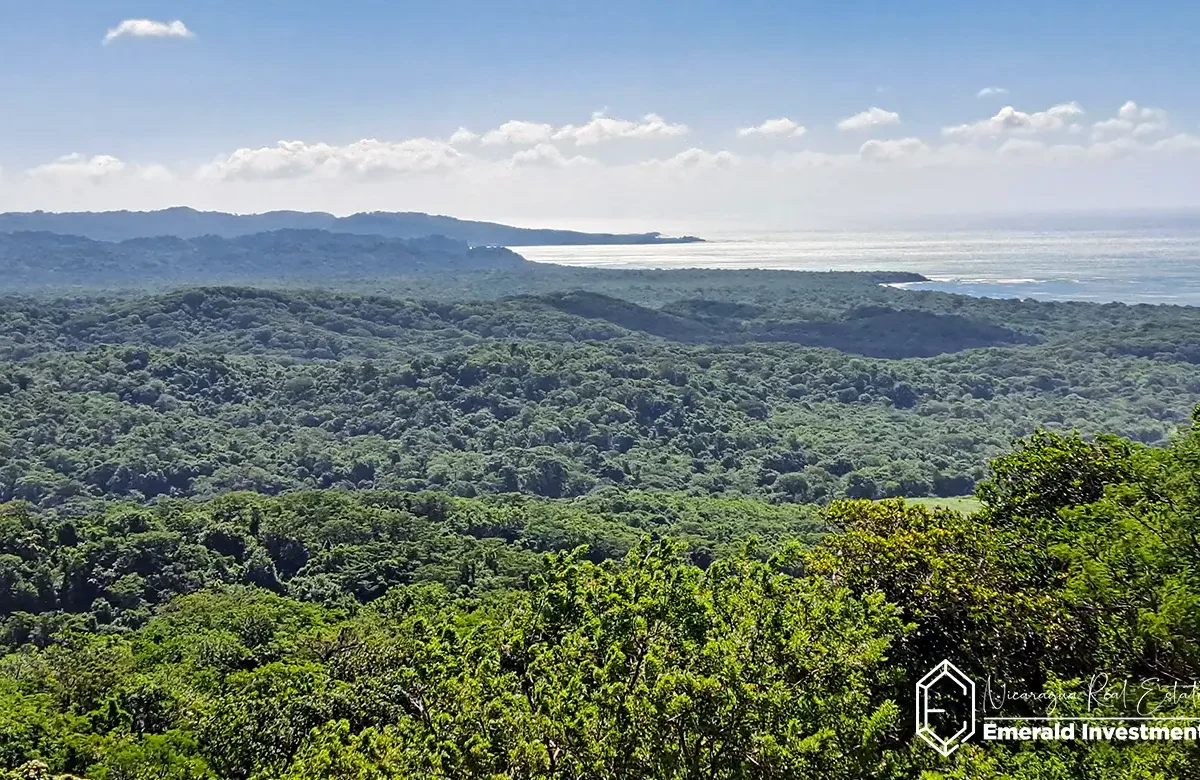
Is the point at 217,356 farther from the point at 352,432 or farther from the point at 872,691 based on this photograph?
the point at 872,691

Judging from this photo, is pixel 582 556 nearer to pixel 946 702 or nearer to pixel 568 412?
pixel 946 702

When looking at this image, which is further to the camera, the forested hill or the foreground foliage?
the forested hill

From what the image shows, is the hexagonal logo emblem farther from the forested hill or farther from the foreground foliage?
the forested hill

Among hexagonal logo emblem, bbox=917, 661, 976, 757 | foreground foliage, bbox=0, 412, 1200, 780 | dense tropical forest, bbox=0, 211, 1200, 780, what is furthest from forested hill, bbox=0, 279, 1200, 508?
hexagonal logo emblem, bbox=917, 661, 976, 757

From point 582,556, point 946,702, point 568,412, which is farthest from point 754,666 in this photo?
point 568,412

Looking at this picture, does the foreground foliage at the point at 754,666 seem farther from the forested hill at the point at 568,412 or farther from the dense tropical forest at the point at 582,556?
the forested hill at the point at 568,412

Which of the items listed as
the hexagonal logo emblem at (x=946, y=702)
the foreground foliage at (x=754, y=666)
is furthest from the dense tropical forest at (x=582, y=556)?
the hexagonal logo emblem at (x=946, y=702)

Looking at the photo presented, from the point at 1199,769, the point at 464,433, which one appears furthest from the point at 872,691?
the point at 464,433
